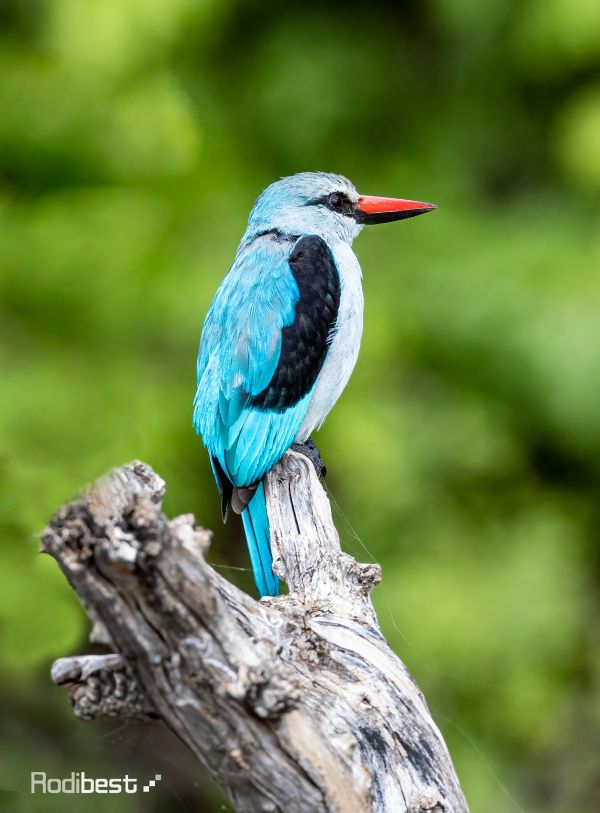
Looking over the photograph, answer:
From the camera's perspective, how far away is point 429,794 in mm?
1843

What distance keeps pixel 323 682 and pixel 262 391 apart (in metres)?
1.14

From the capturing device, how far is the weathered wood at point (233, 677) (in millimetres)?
1457

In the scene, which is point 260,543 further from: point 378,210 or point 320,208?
point 378,210

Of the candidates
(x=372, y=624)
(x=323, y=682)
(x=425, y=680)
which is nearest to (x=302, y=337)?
(x=372, y=624)

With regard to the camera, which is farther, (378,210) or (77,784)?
(378,210)

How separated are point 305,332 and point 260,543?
626 millimetres

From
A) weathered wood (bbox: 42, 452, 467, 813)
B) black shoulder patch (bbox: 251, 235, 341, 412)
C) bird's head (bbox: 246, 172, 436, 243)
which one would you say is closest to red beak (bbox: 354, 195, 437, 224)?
bird's head (bbox: 246, 172, 436, 243)

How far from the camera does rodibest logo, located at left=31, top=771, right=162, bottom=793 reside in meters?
2.30

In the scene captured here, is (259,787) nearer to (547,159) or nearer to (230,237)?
(230,237)

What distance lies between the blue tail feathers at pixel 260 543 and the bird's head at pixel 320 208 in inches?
36.0

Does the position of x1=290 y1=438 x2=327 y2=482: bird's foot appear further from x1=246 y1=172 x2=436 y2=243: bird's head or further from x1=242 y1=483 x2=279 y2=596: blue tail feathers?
x1=246 y1=172 x2=436 y2=243: bird's head

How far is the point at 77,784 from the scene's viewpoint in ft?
8.00

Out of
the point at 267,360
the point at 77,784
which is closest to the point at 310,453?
the point at 267,360

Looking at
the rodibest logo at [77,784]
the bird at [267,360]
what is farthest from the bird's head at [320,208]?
the rodibest logo at [77,784]
